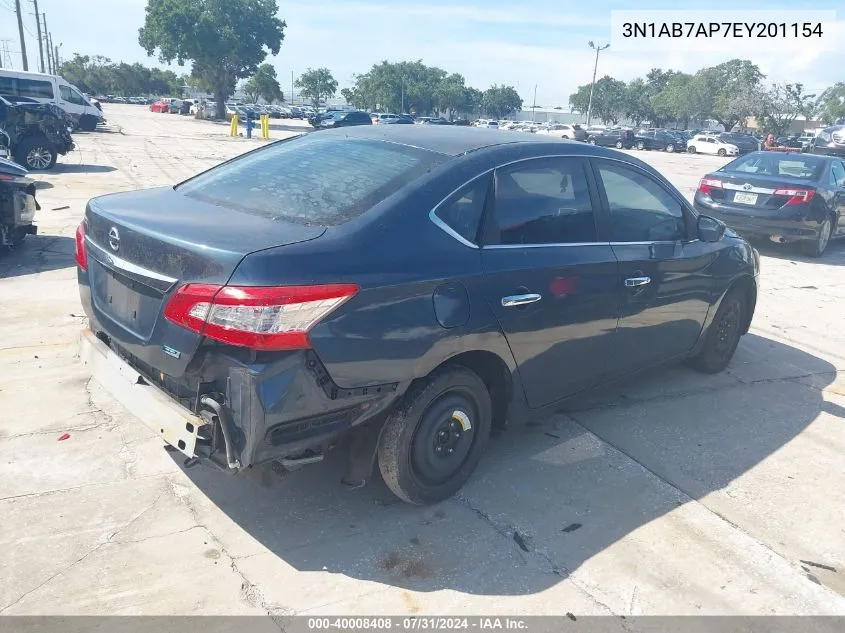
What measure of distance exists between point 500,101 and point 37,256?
358 ft

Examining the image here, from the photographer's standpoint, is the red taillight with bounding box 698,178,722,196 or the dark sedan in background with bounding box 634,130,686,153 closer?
the red taillight with bounding box 698,178,722,196

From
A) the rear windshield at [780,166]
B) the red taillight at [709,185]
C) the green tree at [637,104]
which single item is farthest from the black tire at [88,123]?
the green tree at [637,104]

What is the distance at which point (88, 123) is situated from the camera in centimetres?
2997

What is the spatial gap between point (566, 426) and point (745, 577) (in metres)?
1.46

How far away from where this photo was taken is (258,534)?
3.12 metres

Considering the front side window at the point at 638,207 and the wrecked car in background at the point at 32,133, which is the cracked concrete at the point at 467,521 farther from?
the wrecked car in background at the point at 32,133

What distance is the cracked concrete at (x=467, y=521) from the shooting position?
2809 millimetres

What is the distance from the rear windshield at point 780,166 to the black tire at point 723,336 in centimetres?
595

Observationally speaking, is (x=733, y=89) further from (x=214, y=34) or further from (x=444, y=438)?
(x=444, y=438)

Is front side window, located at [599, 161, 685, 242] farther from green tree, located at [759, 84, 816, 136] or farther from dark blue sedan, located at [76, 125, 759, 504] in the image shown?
green tree, located at [759, 84, 816, 136]

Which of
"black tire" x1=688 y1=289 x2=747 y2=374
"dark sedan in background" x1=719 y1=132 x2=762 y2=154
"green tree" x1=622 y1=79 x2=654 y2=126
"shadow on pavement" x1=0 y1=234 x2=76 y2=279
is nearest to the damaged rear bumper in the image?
"black tire" x1=688 y1=289 x2=747 y2=374

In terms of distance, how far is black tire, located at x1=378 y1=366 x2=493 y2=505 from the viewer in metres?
3.07

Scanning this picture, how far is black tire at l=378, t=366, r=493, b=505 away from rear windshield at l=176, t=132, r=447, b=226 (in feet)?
2.81

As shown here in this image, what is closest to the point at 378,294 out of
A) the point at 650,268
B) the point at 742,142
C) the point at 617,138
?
the point at 650,268
